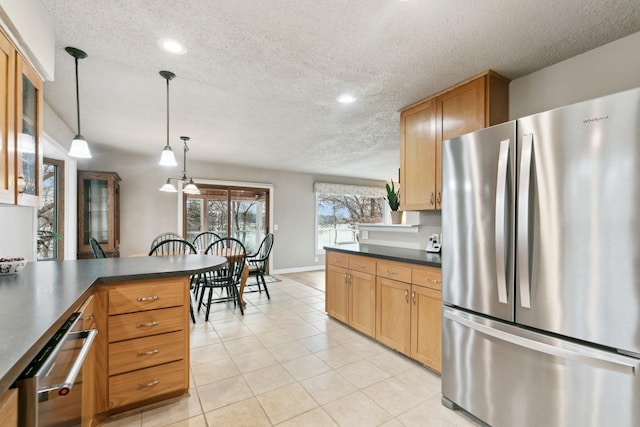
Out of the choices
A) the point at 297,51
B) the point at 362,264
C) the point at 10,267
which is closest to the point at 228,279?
the point at 362,264

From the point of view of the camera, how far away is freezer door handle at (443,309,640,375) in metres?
1.22

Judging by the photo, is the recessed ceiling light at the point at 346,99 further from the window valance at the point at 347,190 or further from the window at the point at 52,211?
the window valance at the point at 347,190

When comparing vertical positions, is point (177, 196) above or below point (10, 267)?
above

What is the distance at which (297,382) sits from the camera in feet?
7.22

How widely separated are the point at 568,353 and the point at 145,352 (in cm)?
230

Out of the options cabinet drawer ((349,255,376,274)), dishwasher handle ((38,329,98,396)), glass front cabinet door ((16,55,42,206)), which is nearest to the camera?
dishwasher handle ((38,329,98,396))

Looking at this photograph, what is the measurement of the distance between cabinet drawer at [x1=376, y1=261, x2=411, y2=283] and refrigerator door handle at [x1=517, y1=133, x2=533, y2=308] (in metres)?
0.99

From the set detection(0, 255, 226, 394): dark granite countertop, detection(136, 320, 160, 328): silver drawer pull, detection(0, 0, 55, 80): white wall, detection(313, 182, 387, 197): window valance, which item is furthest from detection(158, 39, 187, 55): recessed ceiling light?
detection(313, 182, 387, 197): window valance

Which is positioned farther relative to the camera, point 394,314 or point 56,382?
point 394,314

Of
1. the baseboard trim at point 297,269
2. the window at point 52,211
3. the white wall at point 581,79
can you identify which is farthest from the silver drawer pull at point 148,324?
the baseboard trim at point 297,269

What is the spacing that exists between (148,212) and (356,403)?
4.85 m

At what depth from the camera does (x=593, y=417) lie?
1.30 meters

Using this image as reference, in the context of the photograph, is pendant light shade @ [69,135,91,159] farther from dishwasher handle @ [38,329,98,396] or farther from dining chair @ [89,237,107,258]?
dining chair @ [89,237,107,258]

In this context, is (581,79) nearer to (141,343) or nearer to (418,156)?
(418,156)
